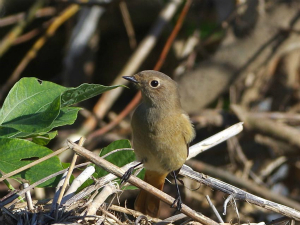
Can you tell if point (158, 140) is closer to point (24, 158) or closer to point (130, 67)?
point (24, 158)

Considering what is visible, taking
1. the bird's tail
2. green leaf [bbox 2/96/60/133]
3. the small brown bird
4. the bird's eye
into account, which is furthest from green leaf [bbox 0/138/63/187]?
the bird's eye

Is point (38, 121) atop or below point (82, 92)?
below

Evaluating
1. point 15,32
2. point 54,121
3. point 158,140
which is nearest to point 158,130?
point 158,140

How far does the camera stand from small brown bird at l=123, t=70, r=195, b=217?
286 centimetres

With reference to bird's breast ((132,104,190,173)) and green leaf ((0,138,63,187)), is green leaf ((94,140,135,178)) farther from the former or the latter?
bird's breast ((132,104,190,173))

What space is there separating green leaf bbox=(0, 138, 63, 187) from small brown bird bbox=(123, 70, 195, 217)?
2.73ft

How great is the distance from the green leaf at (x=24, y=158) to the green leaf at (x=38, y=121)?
7cm

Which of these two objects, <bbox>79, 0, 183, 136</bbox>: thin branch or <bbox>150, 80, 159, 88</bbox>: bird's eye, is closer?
<bbox>150, 80, 159, 88</bbox>: bird's eye

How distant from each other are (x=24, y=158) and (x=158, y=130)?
111cm

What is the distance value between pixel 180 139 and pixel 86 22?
7.95 ft

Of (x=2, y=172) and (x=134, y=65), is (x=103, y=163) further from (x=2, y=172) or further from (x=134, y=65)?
(x=134, y=65)

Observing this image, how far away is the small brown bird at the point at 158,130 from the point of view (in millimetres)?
2863

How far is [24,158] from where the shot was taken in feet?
6.44

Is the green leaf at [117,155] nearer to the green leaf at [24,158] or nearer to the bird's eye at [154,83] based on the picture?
the green leaf at [24,158]
